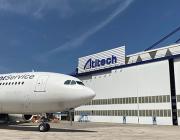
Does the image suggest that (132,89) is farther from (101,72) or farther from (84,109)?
(84,109)

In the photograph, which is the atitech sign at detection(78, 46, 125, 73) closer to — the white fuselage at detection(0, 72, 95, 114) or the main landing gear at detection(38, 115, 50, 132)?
the white fuselage at detection(0, 72, 95, 114)

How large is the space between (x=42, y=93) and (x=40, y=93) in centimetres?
22

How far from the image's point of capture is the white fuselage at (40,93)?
28000mm

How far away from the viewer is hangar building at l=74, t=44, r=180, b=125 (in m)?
55.1

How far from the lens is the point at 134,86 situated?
200ft

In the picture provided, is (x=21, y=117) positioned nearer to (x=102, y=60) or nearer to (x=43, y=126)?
(x=43, y=126)

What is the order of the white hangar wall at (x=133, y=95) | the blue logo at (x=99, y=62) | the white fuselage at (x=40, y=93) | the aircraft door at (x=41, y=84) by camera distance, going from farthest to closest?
the blue logo at (x=99, y=62) → the white hangar wall at (x=133, y=95) → the aircraft door at (x=41, y=84) → the white fuselage at (x=40, y=93)

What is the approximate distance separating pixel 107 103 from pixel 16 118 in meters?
34.6

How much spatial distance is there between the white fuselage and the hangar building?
29798 millimetres

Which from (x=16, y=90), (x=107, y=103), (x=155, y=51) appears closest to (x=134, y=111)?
(x=107, y=103)

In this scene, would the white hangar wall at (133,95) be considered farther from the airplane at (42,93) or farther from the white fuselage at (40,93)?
the white fuselage at (40,93)

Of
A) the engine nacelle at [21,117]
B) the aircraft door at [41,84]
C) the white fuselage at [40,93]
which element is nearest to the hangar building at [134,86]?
the engine nacelle at [21,117]

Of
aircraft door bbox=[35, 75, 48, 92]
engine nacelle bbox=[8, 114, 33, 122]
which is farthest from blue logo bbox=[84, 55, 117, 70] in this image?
aircraft door bbox=[35, 75, 48, 92]

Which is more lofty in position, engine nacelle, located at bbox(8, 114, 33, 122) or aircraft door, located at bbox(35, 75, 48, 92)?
aircraft door, located at bbox(35, 75, 48, 92)
